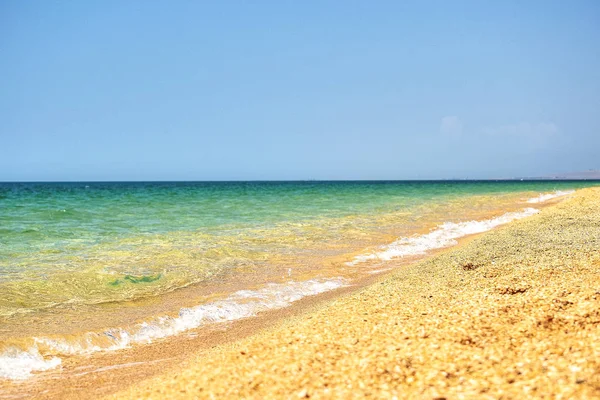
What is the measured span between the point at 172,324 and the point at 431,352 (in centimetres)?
471

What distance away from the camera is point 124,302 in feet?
29.1

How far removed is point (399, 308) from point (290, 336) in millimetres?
1643

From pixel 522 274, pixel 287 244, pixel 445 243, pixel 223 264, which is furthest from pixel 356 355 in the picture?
pixel 445 243

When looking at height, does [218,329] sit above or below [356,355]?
below

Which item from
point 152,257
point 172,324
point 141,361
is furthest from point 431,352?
point 152,257

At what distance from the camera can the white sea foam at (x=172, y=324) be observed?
6.14 metres

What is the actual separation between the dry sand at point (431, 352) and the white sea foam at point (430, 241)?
6.41m

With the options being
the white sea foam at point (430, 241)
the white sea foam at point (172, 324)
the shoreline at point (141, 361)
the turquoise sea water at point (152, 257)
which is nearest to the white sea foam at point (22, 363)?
the white sea foam at point (172, 324)

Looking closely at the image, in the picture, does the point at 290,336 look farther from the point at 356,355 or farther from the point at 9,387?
the point at 9,387

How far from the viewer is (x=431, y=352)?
4.36m

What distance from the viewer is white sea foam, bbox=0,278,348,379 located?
6.14 metres

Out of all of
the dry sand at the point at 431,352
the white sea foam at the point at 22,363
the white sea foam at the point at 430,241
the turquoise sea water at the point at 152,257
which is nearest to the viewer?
the dry sand at the point at 431,352

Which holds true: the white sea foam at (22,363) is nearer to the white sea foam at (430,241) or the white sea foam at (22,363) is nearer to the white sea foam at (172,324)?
the white sea foam at (172,324)

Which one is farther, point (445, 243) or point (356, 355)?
point (445, 243)
